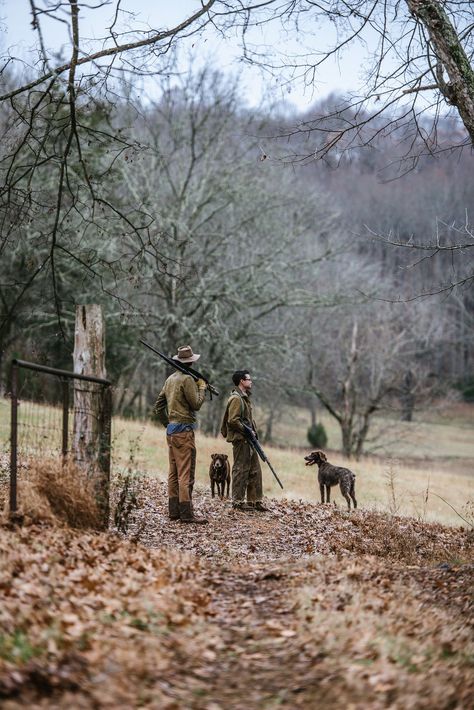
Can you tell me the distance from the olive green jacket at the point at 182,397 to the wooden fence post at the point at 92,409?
2.34 m

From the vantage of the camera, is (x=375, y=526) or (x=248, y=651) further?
(x=375, y=526)

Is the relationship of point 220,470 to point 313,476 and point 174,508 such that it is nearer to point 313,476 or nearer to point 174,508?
point 174,508

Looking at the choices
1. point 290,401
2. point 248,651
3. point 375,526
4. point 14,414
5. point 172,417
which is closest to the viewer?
point 248,651

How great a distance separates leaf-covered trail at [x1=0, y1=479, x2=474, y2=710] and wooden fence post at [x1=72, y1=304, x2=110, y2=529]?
0.79 m

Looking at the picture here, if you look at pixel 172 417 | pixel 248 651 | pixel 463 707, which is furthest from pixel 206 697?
pixel 172 417

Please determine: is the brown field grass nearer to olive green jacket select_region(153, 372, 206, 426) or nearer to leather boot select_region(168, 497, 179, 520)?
leather boot select_region(168, 497, 179, 520)

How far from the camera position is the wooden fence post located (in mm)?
8078

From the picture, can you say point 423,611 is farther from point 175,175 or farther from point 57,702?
point 175,175

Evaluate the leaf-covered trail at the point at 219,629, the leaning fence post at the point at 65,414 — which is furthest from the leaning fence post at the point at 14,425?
the leaning fence post at the point at 65,414

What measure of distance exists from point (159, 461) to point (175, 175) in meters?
12.1

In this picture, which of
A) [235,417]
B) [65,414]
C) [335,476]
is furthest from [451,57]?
[335,476]

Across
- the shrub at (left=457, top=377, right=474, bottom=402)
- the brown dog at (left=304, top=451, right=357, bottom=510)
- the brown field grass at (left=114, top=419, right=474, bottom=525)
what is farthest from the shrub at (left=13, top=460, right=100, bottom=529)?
the shrub at (left=457, top=377, right=474, bottom=402)

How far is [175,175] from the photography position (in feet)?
88.7

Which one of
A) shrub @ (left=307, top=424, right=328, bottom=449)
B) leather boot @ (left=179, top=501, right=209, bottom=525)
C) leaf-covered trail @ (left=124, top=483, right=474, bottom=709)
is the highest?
leaf-covered trail @ (left=124, top=483, right=474, bottom=709)
